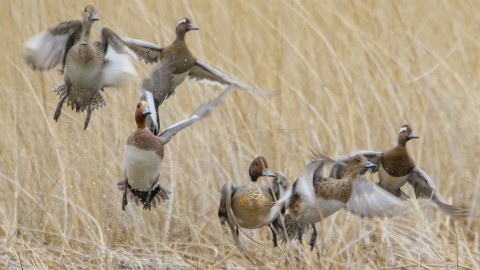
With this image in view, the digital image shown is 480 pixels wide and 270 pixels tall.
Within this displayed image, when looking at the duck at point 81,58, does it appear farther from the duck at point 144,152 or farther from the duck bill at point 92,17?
the duck at point 144,152

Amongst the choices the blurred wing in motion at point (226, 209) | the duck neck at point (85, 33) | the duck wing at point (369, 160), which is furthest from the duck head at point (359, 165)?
the duck neck at point (85, 33)

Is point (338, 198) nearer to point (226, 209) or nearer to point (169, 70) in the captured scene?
point (226, 209)

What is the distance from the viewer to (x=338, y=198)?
449 centimetres

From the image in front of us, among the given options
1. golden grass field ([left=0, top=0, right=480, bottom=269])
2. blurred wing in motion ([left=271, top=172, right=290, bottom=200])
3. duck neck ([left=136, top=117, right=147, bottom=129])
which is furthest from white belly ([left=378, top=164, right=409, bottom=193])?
duck neck ([left=136, top=117, right=147, bottom=129])

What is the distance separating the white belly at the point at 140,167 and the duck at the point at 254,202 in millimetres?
381

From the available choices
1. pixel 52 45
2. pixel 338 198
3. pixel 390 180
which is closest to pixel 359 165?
pixel 338 198

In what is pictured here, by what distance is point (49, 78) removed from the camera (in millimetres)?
5973

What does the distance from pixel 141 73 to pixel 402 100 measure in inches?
64.2

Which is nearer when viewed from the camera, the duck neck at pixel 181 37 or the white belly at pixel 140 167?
the white belly at pixel 140 167

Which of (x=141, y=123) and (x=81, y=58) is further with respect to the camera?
(x=141, y=123)

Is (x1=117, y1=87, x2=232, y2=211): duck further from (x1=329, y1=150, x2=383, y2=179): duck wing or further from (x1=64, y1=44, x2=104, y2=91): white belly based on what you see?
(x1=329, y1=150, x2=383, y2=179): duck wing

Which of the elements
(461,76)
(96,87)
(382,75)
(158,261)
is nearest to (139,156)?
(96,87)

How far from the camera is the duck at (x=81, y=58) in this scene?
420 cm

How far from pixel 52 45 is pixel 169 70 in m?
0.56
